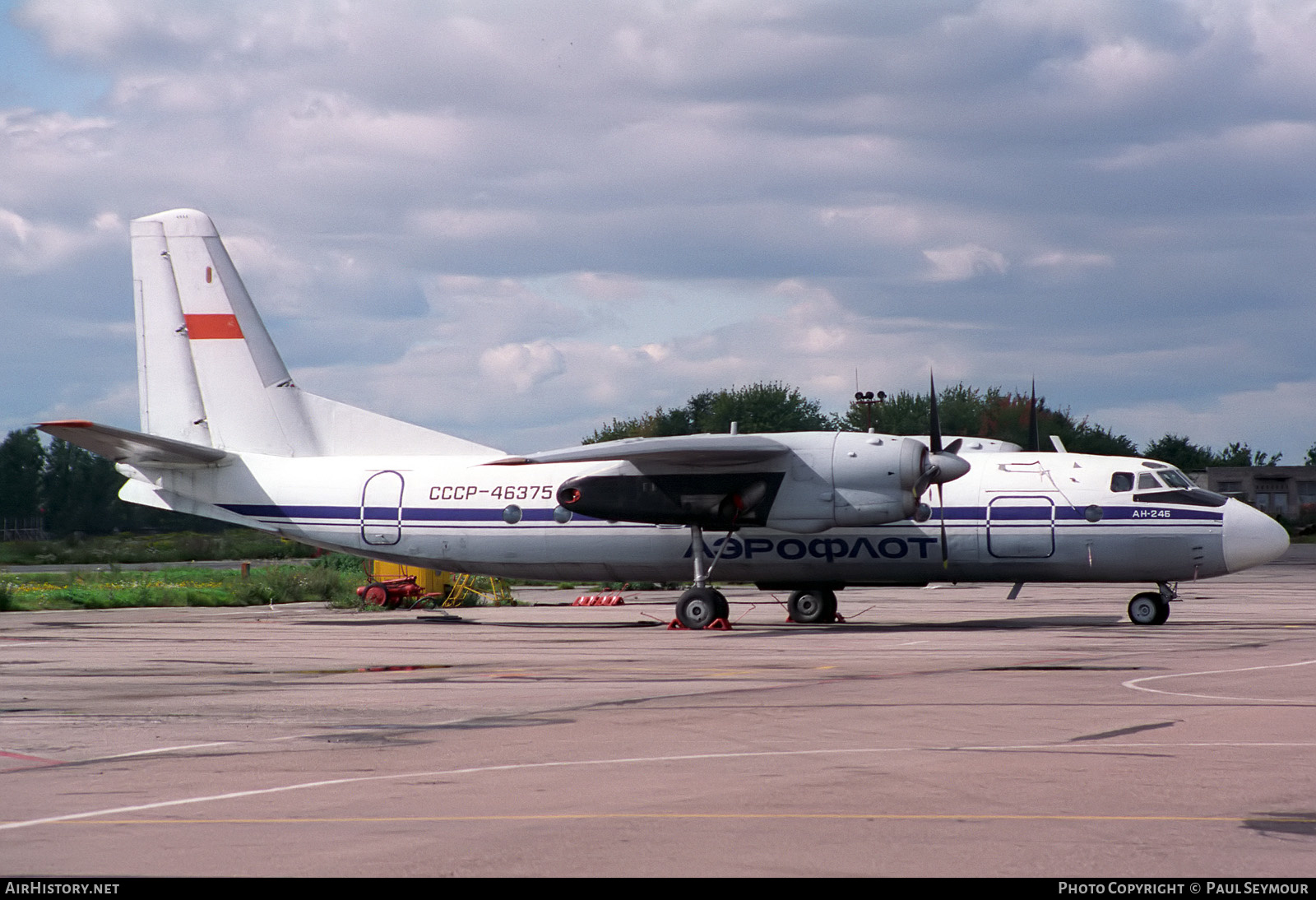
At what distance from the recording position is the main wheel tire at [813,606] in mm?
29875

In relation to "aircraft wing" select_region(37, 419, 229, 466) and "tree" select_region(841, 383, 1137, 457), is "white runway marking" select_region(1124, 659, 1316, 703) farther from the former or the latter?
"tree" select_region(841, 383, 1137, 457)

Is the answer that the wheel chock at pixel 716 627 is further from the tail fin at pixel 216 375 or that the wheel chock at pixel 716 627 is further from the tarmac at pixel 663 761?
the tail fin at pixel 216 375

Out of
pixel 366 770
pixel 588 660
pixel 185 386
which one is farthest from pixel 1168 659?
pixel 185 386

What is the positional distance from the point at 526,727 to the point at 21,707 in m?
5.36

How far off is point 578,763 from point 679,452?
1712 centimetres

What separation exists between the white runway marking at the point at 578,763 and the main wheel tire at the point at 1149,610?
56.8ft

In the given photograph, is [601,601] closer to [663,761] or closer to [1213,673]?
[1213,673]

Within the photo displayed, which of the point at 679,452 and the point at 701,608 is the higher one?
the point at 679,452

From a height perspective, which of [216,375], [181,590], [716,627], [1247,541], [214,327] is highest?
[214,327]

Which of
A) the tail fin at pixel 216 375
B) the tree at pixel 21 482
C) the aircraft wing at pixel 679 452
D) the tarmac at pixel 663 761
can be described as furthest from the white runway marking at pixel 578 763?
the tree at pixel 21 482

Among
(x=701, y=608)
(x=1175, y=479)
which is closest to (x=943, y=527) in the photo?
(x=1175, y=479)

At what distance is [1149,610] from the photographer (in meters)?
26.8

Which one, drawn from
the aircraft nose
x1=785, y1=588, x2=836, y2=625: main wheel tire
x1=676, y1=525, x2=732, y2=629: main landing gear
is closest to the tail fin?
x1=676, y1=525, x2=732, y2=629: main landing gear

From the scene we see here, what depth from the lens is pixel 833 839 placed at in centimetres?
677
